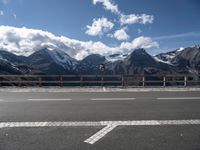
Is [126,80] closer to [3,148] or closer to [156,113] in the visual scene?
[156,113]

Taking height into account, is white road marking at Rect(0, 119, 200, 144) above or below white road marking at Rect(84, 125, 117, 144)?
above

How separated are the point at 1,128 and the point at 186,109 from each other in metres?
6.79

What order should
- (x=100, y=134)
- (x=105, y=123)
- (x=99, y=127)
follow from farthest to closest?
(x=105, y=123), (x=99, y=127), (x=100, y=134)

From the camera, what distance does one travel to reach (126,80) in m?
24.0

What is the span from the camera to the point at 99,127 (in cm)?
809

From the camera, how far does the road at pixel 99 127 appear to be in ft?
21.3

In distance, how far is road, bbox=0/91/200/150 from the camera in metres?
6.50

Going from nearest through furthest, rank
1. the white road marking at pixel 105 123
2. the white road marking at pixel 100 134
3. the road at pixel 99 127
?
the road at pixel 99 127
the white road marking at pixel 100 134
the white road marking at pixel 105 123

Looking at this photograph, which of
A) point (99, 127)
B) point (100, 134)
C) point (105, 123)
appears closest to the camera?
point (100, 134)

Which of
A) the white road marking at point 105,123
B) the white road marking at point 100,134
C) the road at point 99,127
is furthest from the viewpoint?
the white road marking at point 105,123

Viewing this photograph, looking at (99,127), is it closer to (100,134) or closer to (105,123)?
(105,123)

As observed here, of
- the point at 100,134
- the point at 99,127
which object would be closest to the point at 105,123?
the point at 99,127

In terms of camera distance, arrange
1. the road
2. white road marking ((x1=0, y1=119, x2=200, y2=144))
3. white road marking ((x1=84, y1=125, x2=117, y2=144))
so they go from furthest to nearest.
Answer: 1. white road marking ((x1=0, y1=119, x2=200, y2=144))
2. white road marking ((x1=84, y1=125, x2=117, y2=144))
3. the road

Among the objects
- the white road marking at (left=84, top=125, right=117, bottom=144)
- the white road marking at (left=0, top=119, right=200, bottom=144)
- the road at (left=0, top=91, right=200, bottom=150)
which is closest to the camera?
the road at (left=0, top=91, right=200, bottom=150)
